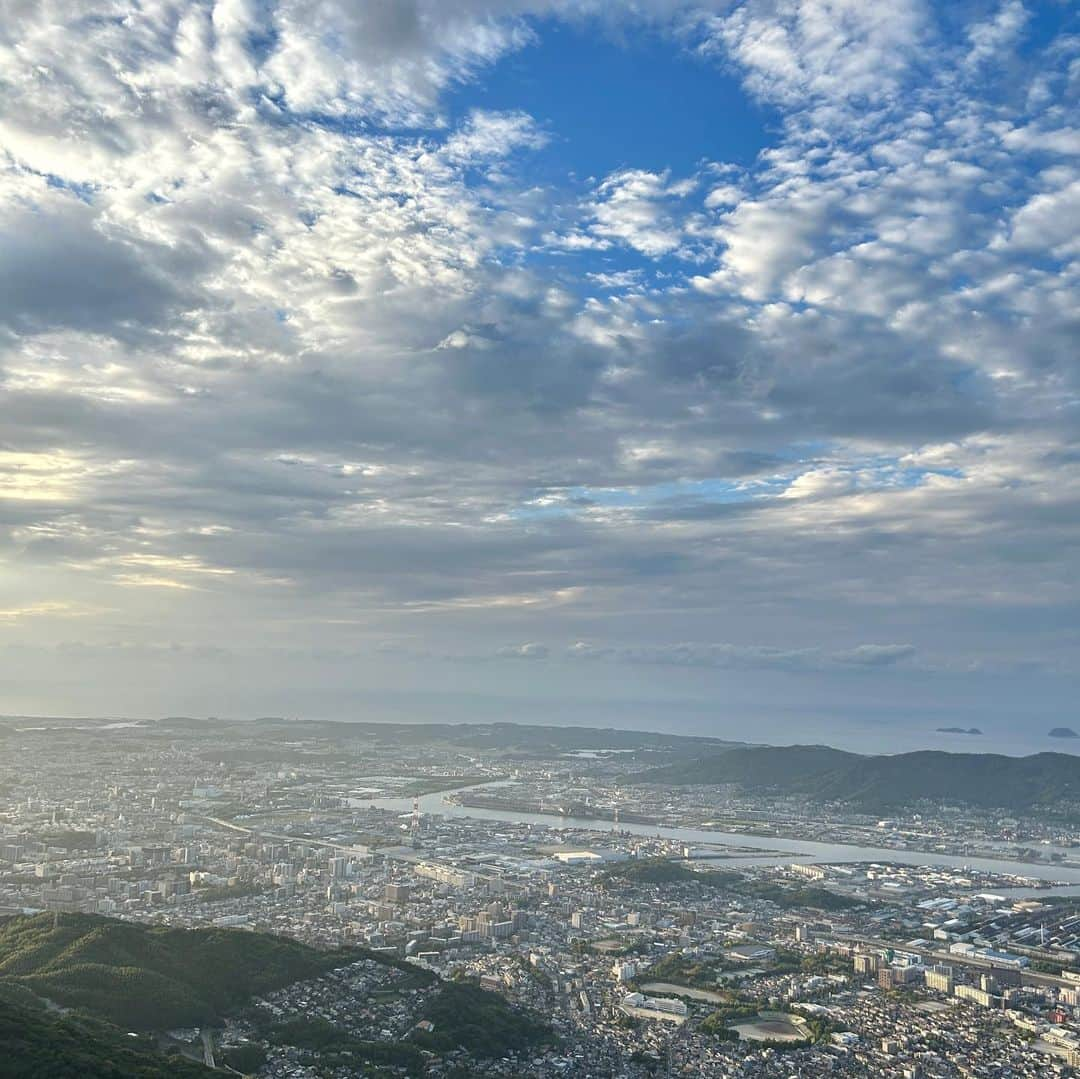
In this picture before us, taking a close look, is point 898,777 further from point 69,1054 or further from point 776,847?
point 69,1054

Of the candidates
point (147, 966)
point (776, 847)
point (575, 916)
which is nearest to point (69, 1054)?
point (147, 966)

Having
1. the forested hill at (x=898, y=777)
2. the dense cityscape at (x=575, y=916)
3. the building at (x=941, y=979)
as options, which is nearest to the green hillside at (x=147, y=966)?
the dense cityscape at (x=575, y=916)

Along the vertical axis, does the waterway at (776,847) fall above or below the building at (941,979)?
above

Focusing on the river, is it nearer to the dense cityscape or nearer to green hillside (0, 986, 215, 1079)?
the dense cityscape

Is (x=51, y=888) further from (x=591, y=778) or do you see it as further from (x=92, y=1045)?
(x=591, y=778)

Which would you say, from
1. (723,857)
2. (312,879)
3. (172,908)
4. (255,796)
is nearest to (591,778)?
(255,796)

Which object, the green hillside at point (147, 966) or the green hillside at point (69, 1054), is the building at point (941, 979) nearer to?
the green hillside at point (147, 966)
